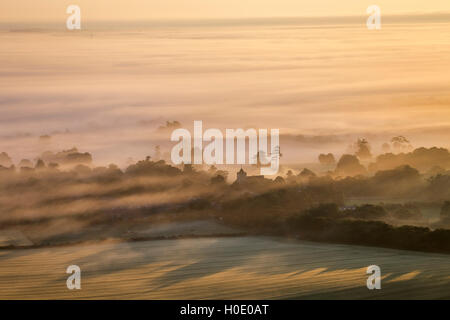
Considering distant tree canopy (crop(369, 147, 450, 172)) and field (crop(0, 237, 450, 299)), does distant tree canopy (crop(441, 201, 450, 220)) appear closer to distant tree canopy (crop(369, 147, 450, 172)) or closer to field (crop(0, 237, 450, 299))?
field (crop(0, 237, 450, 299))

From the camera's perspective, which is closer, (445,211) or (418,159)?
(445,211)

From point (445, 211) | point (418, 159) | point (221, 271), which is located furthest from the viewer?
point (418, 159)

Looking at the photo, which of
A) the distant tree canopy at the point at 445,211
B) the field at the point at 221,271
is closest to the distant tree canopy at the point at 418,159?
the distant tree canopy at the point at 445,211

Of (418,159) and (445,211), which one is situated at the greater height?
(418,159)

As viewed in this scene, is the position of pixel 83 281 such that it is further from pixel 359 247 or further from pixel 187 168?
pixel 187 168

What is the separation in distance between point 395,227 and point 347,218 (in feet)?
4.59

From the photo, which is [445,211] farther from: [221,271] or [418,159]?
[221,271]

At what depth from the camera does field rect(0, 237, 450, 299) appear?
13492 millimetres

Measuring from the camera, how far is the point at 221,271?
1470 cm

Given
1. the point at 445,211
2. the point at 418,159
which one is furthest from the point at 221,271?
the point at 418,159

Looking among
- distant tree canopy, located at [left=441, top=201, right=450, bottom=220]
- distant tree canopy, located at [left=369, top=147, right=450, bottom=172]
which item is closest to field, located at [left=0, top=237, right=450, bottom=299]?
distant tree canopy, located at [left=441, top=201, right=450, bottom=220]

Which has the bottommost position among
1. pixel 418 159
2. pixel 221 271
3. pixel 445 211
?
pixel 221 271

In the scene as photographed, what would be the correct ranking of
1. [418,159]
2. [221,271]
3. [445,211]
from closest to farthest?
[221,271] < [445,211] < [418,159]
